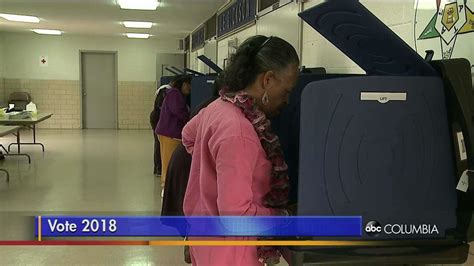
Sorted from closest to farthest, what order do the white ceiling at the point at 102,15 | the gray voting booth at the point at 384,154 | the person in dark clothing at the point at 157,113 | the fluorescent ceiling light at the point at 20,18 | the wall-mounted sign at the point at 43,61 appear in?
the gray voting booth at the point at 384,154
the person in dark clothing at the point at 157,113
the white ceiling at the point at 102,15
the fluorescent ceiling light at the point at 20,18
the wall-mounted sign at the point at 43,61

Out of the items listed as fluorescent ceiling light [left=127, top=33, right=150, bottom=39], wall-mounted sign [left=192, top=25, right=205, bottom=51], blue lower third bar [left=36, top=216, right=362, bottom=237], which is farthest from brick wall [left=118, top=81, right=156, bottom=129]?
blue lower third bar [left=36, top=216, right=362, bottom=237]

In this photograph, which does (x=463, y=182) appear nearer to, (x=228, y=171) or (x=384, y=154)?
(x=384, y=154)

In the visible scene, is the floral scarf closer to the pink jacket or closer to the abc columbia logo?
the pink jacket

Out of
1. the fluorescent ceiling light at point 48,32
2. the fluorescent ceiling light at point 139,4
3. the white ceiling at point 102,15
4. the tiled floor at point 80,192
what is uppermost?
the fluorescent ceiling light at point 48,32

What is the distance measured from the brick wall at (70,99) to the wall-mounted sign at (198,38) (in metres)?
2.81

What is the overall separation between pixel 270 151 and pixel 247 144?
10cm

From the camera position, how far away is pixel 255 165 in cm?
122

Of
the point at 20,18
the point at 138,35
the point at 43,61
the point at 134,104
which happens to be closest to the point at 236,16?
the point at 20,18

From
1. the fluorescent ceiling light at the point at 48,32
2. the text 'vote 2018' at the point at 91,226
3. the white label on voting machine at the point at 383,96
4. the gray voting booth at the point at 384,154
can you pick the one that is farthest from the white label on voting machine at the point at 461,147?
the fluorescent ceiling light at the point at 48,32

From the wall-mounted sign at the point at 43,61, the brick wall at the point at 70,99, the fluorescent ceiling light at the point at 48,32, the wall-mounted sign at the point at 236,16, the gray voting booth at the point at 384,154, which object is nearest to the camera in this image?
the gray voting booth at the point at 384,154

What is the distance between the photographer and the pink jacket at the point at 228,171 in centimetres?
116

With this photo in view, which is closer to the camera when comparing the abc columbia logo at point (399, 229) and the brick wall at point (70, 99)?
the abc columbia logo at point (399, 229)

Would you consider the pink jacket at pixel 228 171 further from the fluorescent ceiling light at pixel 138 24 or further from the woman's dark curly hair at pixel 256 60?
the fluorescent ceiling light at pixel 138 24

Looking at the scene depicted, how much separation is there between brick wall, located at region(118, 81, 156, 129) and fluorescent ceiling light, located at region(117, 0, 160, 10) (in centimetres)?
560
